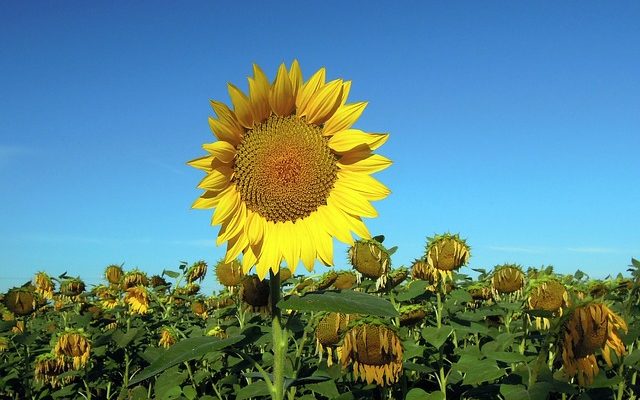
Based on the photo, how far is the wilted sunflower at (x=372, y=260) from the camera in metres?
4.59

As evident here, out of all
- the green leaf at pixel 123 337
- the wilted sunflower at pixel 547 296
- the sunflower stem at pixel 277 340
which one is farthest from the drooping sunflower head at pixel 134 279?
the sunflower stem at pixel 277 340

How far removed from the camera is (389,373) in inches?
151

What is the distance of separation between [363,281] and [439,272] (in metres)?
0.70

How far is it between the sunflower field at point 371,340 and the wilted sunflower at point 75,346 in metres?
0.01

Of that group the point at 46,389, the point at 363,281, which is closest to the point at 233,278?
the point at 363,281

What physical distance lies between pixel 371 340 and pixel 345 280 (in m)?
1.47

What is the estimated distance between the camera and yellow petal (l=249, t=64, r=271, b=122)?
241 centimetres

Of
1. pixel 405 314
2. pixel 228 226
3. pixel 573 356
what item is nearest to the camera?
pixel 228 226

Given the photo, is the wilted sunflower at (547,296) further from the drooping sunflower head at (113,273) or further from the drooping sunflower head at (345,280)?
the drooping sunflower head at (113,273)

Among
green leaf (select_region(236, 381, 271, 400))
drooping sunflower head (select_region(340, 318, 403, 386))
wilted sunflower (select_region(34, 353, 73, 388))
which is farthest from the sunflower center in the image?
wilted sunflower (select_region(34, 353, 73, 388))

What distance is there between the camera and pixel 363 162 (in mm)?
2654

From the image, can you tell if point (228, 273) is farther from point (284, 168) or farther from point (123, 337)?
point (284, 168)

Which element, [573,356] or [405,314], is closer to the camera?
[573,356]

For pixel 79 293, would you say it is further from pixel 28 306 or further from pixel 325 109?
pixel 325 109
